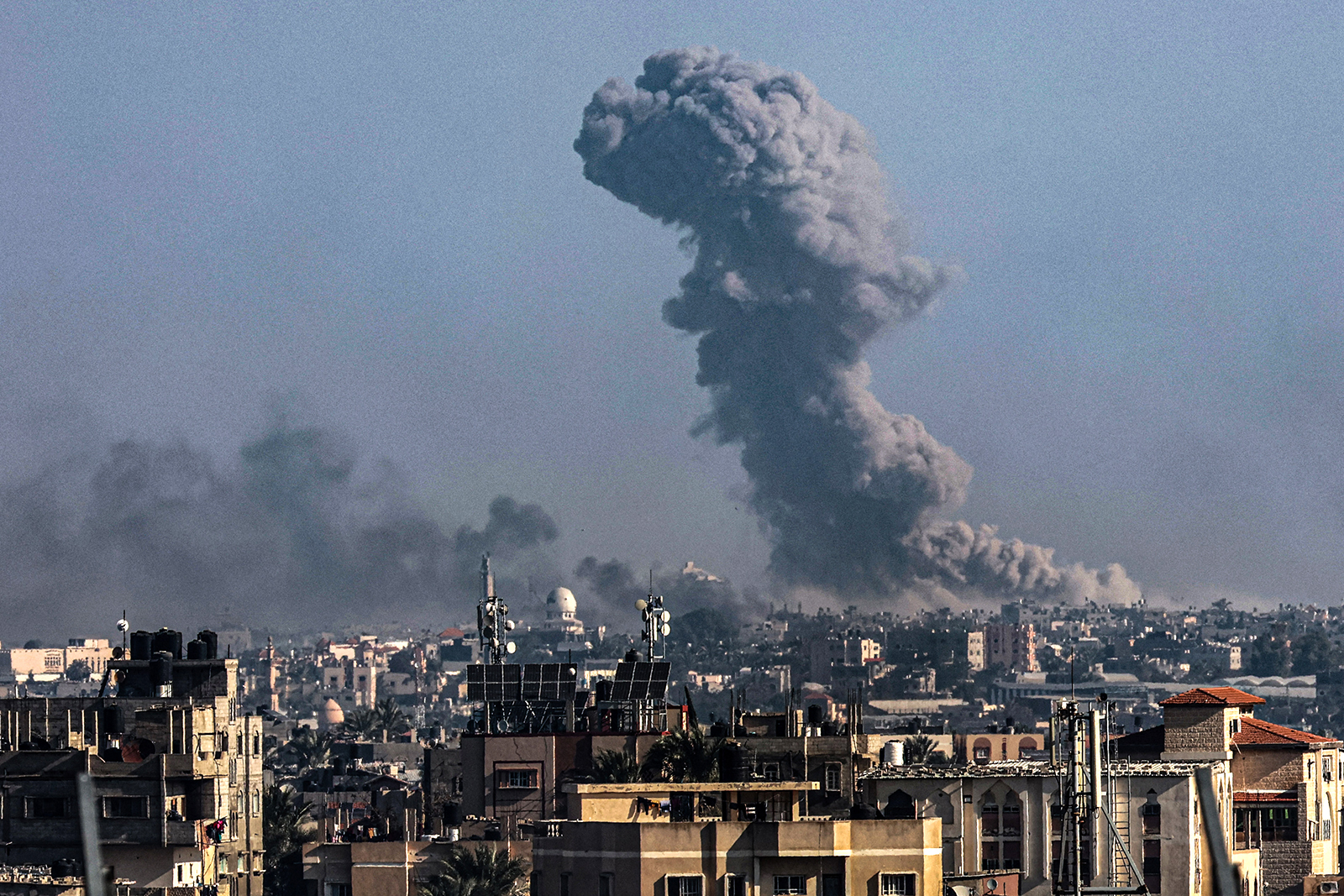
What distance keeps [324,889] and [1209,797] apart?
5678cm

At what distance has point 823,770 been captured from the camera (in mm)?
83375

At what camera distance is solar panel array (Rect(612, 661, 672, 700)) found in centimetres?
10550

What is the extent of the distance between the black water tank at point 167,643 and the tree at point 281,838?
19.9ft

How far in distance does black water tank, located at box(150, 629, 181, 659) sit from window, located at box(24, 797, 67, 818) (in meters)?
24.5

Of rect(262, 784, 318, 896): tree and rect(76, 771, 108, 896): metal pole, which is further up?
rect(262, 784, 318, 896): tree

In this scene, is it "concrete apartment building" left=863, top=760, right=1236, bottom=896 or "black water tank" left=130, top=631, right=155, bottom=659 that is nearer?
"concrete apartment building" left=863, top=760, right=1236, bottom=896

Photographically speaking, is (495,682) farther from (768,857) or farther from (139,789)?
(768,857)

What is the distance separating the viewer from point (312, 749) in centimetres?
A: 17675

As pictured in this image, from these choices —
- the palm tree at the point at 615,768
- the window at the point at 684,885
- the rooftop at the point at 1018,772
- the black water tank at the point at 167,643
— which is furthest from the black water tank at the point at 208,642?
the window at the point at 684,885

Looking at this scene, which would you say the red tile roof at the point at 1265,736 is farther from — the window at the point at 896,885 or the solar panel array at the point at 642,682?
the window at the point at 896,885

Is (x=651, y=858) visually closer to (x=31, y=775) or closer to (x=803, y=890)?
(x=803, y=890)

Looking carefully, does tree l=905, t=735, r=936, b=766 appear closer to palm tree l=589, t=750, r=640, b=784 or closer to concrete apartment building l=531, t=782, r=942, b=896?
palm tree l=589, t=750, r=640, b=784

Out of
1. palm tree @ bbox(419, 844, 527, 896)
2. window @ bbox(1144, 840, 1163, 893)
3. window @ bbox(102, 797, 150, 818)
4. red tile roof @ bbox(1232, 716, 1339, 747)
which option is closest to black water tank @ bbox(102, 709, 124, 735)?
window @ bbox(102, 797, 150, 818)

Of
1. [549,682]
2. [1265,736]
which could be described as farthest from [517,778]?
[1265,736]
